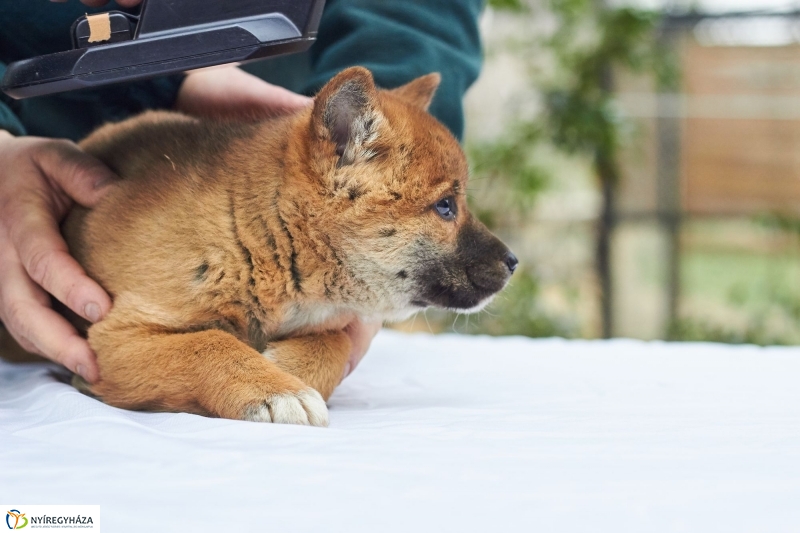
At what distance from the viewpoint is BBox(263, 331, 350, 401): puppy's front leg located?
163 centimetres

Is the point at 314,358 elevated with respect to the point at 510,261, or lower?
lower

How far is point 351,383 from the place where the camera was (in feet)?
6.36

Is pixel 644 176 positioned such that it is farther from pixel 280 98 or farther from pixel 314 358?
pixel 314 358

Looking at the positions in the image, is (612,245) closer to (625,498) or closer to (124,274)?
(124,274)

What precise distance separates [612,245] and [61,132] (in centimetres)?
327

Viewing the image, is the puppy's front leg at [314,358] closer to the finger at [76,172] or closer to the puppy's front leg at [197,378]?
the puppy's front leg at [197,378]

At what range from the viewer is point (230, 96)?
2262mm

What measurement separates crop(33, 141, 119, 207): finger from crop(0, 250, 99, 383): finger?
0.66 ft

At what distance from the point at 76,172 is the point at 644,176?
147 inches

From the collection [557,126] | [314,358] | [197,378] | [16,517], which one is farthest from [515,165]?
[16,517]

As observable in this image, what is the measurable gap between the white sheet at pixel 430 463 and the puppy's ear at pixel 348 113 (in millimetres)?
528

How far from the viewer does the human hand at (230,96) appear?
214 cm

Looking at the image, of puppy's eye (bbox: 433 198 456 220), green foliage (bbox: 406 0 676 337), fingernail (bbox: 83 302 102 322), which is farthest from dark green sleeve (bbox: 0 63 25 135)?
green foliage (bbox: 406 0 676 337)

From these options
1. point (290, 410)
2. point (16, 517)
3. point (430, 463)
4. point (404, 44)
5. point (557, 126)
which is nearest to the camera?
point (16, 517)
